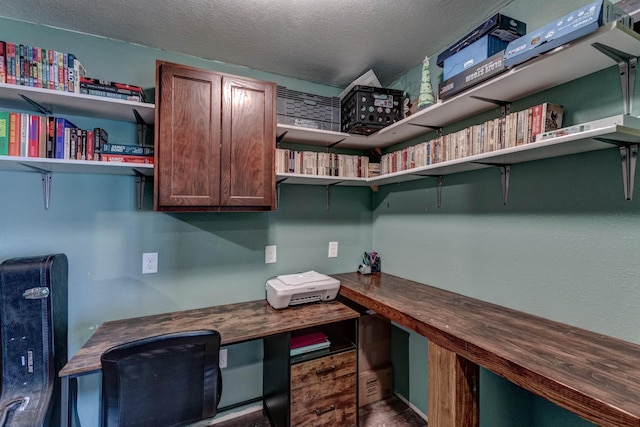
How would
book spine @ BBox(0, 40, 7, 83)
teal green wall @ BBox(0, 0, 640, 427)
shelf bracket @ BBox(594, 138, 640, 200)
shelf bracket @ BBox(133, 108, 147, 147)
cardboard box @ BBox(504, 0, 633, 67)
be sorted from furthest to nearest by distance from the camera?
shelf bracket @ BBox(133, 108, 147, 147)
book spine @ BBox(0, 40, 7, 83)
teal green wall @ BBox(0, 0, 640, 427)
shelf bracket @ BBox(594, 138, 640, 200)
cardboard box @ BBox(504, 0, 633, 67)

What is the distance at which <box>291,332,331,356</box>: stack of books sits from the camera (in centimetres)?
175

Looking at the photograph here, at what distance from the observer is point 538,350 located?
1.08 metres

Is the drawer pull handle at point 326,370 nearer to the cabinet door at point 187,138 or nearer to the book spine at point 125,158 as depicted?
the cabinet door at point 187,138

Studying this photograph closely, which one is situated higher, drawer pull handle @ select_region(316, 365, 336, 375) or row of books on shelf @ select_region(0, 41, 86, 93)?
row of books on shelf @ select_region(0, 41, 86, 93)

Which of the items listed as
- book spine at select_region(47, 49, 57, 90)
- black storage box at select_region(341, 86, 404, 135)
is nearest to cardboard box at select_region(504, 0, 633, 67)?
black storage box at select_region(341, 86, 404, 135)

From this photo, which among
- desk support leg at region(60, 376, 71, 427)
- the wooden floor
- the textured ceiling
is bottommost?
the wooden floor

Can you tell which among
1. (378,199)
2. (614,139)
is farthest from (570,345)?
(378,199)

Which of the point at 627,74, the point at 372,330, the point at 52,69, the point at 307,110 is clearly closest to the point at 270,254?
the point at 372,330

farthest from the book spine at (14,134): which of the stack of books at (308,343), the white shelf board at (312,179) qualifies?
the stack of books at (308,343)

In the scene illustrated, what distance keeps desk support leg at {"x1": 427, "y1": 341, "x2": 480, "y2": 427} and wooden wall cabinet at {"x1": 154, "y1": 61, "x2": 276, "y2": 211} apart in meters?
1.28

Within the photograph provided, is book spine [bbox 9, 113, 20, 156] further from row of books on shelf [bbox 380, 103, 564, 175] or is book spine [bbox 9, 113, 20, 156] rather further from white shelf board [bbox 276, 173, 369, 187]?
row of books on shelf [bbox 380, 103, 564, 175]

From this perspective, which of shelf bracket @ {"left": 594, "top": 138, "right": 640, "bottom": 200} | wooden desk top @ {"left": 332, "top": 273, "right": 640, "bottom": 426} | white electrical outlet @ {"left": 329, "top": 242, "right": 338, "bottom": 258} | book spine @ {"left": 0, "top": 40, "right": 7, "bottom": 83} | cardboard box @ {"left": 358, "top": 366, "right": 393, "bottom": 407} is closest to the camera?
wooden desk top @ {"left": 332, "top": 273, "right": 640, "bottom": 426}

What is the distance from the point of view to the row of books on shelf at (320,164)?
204cm

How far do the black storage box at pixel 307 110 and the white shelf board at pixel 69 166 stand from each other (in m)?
0.95
